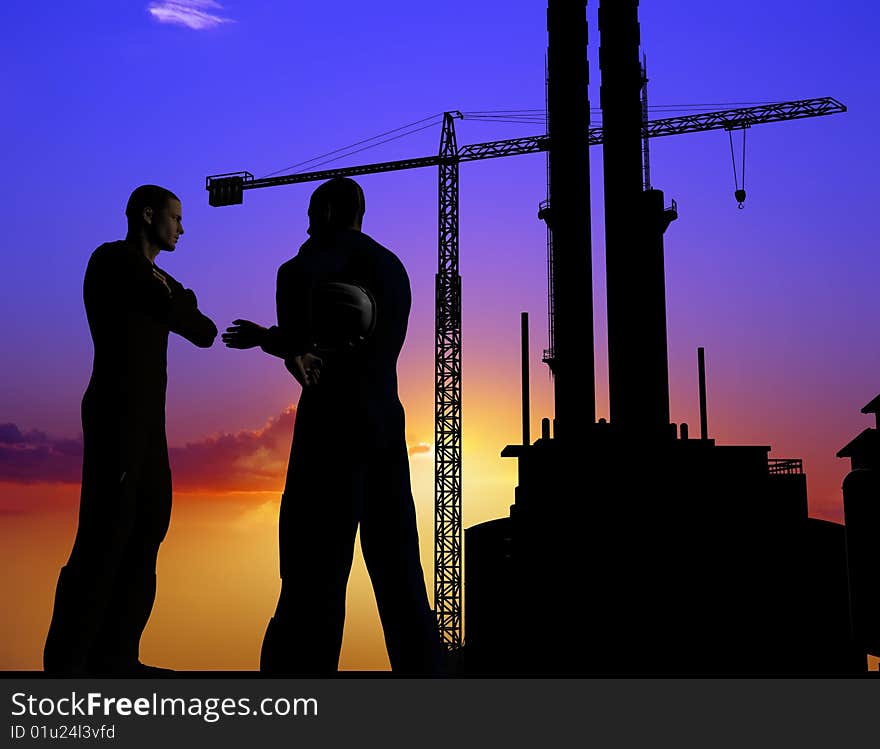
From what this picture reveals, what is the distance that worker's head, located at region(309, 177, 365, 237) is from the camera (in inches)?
274

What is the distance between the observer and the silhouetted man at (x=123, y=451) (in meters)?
6.96

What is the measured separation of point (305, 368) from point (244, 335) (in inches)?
21.5

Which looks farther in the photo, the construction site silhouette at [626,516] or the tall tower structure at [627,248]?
the tall tower structure at [627,248]

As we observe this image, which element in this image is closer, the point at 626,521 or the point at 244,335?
the point at 244,335

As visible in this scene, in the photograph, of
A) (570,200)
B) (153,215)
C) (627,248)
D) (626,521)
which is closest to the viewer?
(153,215)

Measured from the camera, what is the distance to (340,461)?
21.5ft

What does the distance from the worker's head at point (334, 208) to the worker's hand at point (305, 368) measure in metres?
1.04

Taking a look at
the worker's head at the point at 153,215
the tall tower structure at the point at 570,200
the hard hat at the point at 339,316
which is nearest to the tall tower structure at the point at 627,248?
the tall tower structure at the point at 570,200

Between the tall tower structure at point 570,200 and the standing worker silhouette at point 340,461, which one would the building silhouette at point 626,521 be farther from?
the standing worker silhouette at point 340,461

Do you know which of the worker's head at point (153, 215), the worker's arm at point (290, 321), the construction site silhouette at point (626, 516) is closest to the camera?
the worker's arm at point (290, 321)

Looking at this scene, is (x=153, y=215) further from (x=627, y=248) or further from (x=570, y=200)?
(x=570, y=200)

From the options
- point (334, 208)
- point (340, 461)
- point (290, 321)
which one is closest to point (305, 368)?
point (290, 321)
